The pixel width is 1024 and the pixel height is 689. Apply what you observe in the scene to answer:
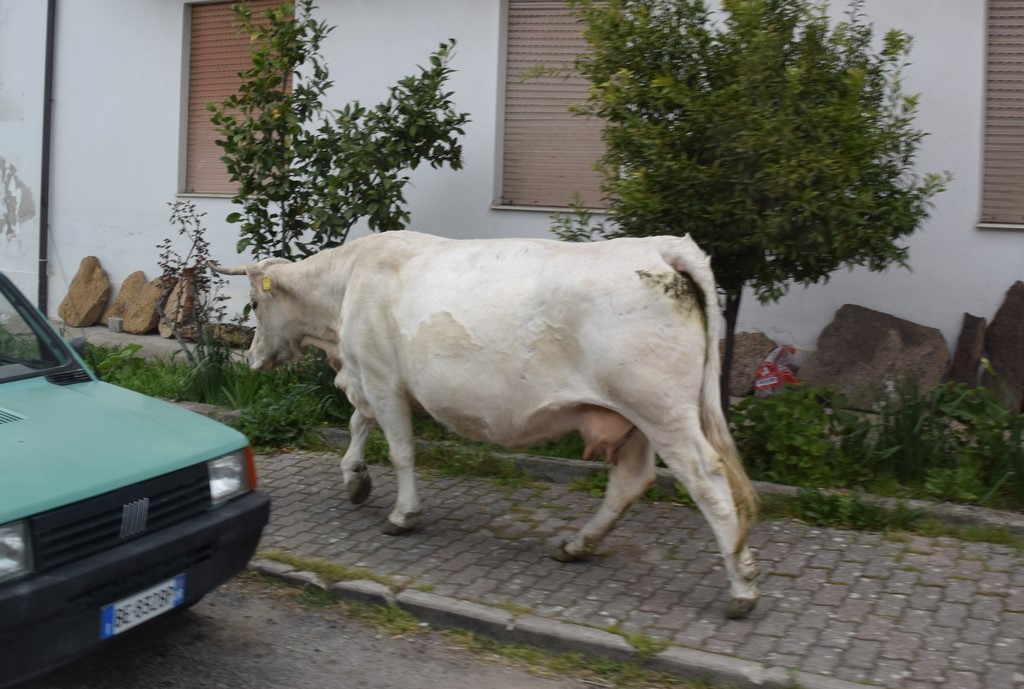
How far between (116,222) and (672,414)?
927cm

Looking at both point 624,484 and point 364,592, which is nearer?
point 364,592

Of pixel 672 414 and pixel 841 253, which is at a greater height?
pixel 841 253

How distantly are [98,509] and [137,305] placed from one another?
836cm

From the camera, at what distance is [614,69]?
6.68m

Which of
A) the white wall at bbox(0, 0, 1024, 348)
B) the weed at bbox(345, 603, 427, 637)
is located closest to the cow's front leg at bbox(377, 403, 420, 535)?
the weed at bbox(345, 603, 427, 637)

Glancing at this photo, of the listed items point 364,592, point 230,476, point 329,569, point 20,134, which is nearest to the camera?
point 230,476

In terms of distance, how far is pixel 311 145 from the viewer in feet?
29.1

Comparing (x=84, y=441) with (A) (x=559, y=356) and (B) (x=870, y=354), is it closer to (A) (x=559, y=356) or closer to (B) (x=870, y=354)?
(A) (x=559, y=356)

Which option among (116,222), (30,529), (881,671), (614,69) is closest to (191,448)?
(30,529)

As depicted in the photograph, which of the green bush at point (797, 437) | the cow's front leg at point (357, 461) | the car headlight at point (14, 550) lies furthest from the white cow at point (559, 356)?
the car headlight at point (14, 550)

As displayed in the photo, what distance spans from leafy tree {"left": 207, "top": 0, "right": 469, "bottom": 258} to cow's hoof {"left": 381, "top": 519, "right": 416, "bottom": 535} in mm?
3285

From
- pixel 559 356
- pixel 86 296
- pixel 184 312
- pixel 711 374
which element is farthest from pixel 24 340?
pixel 86 296

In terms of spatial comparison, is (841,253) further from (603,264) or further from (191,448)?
(191,448)

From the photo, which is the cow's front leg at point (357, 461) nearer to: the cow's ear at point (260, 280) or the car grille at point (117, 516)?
the cow's ear at point (260, 280)
